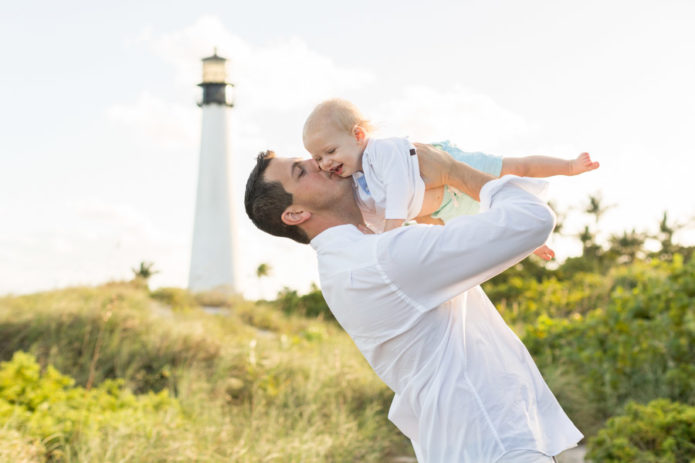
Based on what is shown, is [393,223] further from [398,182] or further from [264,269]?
[264,269]

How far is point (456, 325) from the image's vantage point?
190 centimetres

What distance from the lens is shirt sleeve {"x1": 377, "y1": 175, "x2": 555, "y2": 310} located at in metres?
1.72

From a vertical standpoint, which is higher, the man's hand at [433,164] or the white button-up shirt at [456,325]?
the man's hand at [433,164]

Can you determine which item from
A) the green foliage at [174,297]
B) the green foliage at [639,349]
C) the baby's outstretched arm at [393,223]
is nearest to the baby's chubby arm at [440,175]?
the baby's outstretched arm at [393,223]

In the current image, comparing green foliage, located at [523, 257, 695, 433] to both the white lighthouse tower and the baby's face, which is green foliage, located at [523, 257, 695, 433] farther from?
the white lighthouse tower

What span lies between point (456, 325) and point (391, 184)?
539 mm

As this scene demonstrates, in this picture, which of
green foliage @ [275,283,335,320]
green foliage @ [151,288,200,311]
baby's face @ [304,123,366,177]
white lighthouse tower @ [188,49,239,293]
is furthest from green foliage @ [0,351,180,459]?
white lighthouse tower @ [188,49,239,293]

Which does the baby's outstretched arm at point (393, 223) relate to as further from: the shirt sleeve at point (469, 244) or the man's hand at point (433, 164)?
the shirt sleeve at point (469, 244)

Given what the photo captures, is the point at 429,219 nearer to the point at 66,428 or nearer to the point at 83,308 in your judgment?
the point at 66,428

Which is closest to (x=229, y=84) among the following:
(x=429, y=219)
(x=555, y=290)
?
(x=555, y=290)

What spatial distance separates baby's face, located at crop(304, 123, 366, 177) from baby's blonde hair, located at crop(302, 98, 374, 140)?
0.02m

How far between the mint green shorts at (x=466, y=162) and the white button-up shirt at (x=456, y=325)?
392mm

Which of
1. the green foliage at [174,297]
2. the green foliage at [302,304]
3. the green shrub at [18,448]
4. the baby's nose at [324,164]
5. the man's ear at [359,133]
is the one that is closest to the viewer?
the baby's nose at [324,164]

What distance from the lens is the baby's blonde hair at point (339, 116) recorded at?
8.54 ft
